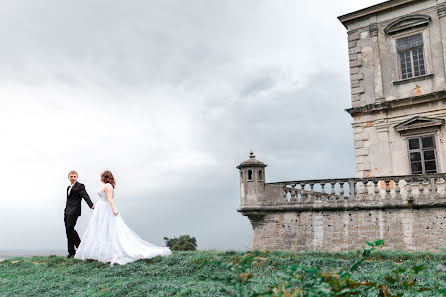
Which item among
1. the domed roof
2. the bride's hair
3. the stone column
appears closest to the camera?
the bride's hair

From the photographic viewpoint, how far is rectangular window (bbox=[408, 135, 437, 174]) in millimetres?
17281

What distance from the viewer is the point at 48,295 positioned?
6363 mm

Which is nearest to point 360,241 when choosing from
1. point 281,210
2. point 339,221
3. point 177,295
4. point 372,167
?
point 339,221

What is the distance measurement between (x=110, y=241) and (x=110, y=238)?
64 millimetres

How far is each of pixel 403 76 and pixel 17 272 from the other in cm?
1725

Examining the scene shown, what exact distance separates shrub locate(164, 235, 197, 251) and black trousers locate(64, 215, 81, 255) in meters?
23.5

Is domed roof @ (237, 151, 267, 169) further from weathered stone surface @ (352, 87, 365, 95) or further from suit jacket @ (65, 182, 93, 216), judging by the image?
weathered stone surface @ (352, 87, 365, 95)

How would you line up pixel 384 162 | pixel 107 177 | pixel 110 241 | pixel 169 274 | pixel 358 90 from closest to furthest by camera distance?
pixel 169 274 → pixel 110 241 → pixel 107 177 → pixel 384 162 → pixel 358 90

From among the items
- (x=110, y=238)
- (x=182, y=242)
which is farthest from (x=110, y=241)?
(x=182, y=242)

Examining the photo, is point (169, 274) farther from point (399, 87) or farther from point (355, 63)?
point (355, 63)

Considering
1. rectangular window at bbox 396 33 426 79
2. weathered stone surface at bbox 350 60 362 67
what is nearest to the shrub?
weathered stone surface at bbox 350 60 362 67

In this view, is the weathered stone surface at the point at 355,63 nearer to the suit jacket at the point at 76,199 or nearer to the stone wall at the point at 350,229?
the stone wall at the point at 350,229

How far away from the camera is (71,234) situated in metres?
10.1

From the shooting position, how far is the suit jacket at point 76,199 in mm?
9859
